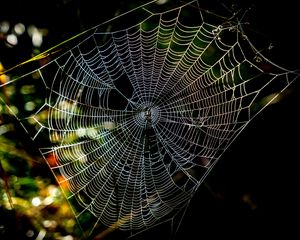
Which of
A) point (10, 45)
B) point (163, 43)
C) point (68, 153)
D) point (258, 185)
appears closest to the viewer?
point (10, 45)

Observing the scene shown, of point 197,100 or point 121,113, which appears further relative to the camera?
point 121,113

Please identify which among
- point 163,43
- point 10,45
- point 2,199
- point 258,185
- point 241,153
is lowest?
point 258,185

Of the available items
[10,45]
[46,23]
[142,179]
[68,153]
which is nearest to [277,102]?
[142,179]

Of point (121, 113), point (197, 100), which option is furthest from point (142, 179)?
point (197, 100)

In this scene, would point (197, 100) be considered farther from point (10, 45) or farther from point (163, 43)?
point (10, 45)

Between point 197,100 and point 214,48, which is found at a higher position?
point 214,48

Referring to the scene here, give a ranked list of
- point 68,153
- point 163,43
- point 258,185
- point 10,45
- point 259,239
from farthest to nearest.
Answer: point 258,185
point 259,239
point 163,43
point 68,153
point 10,45
